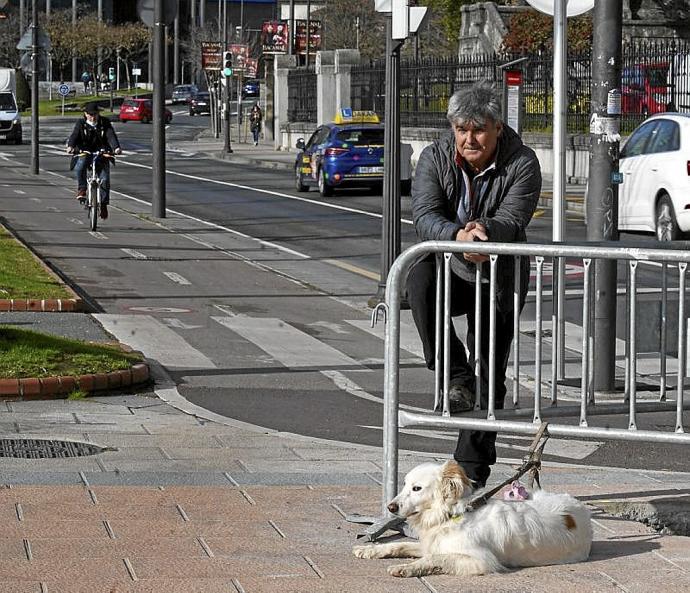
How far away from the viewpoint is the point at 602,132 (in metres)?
9.92

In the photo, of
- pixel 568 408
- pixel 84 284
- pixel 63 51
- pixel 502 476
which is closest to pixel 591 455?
pixel 502 476

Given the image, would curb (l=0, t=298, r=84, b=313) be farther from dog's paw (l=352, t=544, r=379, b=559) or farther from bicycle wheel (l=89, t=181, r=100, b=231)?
bicycle wheel (l=89, t=181, r=100, b=231)

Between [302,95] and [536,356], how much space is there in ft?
175

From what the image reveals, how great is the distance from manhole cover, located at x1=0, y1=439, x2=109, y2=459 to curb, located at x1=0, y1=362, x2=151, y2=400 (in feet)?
4.61

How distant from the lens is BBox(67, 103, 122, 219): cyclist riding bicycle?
21766mm

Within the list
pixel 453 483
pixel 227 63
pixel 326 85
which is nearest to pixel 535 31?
pixel 326 85

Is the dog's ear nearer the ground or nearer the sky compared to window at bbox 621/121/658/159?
nearer the ground

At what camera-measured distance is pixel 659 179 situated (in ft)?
65.6

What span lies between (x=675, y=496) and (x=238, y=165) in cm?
4261

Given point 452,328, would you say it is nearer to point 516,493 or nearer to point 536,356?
point 536,356

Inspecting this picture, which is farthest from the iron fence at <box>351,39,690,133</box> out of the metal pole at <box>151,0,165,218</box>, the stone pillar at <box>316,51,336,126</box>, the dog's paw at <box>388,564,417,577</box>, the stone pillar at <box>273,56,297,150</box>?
the dog's paw at <box>388,564,417,577</box>

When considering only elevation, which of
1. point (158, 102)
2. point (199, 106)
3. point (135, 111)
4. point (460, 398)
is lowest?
point (460, 398)

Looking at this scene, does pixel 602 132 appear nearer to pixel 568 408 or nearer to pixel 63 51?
pixel 568 408

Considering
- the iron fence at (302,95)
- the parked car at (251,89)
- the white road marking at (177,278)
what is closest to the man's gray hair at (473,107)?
the white road marking at (177,278)
